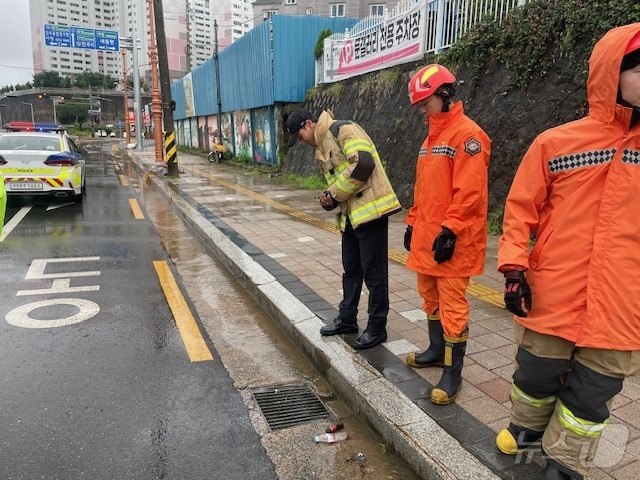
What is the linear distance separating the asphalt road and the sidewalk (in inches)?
28.3

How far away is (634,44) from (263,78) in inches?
637

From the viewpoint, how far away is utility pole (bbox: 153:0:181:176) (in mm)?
16422

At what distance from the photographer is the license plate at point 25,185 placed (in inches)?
378

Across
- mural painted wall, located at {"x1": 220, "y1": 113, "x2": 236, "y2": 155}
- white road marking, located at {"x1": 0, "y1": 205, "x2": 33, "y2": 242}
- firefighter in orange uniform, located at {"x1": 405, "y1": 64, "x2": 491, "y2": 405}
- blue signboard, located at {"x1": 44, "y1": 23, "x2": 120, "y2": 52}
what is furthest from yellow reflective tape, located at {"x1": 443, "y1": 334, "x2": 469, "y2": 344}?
blue signboard, located at {"x1": 44, "y1": 23, "x2": 120, "y2": 52}

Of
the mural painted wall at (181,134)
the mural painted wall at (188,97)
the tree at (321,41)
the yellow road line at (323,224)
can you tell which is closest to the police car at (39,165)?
the yellow road line at (323,224)

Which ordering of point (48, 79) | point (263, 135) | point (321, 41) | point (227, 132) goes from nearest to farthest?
point (321, 41) → point (263, 135) → point (227, 132) → point (48, 79)

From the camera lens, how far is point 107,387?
344 centimetres

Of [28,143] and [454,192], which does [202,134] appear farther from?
[454,192]

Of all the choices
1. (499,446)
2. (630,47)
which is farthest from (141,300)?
(630,47)

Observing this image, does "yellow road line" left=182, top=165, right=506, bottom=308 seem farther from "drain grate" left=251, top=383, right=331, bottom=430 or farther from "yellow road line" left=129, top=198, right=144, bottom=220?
"yellow road line" left=129, top=198, right=144, bottom=220

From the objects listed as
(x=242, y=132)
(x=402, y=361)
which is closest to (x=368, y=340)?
(x=402, y=361)

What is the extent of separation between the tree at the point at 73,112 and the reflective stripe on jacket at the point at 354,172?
339 ft

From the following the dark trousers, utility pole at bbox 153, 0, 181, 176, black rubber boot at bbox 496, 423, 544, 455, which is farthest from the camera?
utility pole at bbox 153, 0, 181, 176

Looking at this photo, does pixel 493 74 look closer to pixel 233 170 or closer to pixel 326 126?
pixel 326 126
